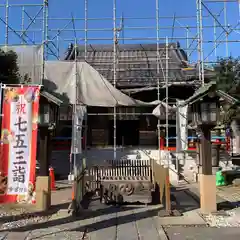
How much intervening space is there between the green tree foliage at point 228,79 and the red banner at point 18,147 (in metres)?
7.72

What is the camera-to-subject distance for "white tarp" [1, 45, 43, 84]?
1176cm

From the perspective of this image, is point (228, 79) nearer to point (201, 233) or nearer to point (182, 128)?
point (182, 128)

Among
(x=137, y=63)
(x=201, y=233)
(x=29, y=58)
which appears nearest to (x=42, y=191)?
(x=201, y=233)

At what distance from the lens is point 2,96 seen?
19.4ft

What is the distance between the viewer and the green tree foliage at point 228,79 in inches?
467

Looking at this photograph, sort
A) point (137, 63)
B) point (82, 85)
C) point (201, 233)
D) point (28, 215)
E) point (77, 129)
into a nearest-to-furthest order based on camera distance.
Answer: point (201, 233)
point (28, 215)
point (77, 129)
point (82, 85)
point (137, 63)

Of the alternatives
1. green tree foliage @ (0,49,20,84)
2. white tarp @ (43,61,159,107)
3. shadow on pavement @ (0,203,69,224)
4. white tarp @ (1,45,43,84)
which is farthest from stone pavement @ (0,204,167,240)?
white tarp @ (1,45,43,84)

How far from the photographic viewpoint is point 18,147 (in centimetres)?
572

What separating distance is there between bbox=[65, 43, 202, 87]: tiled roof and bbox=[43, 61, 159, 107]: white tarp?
1666mm

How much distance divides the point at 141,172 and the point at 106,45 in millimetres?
11810

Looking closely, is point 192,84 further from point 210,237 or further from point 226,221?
point 210,237

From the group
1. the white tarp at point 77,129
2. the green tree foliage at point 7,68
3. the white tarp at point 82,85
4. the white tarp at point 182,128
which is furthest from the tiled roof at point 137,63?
the green tree foliage at point 7,68

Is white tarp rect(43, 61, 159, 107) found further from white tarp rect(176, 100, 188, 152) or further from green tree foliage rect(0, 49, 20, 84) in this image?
green tree foliage rect(0, 49, 20, 84)

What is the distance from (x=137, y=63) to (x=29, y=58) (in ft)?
21.9
